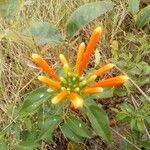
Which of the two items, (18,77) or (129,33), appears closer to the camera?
(18,77)

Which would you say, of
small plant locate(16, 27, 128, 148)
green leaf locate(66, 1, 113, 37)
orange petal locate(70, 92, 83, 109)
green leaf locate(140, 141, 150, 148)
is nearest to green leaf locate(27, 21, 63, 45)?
green leaf locate(66, 1, 113, 37)

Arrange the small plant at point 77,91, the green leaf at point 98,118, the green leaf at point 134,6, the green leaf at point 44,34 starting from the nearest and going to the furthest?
the small plant at point 77,91 < the green leaf at point 98,118 < the green leaf at point 44,34 < the green leaf at point 134,6

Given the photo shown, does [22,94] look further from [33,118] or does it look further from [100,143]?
[100,143]

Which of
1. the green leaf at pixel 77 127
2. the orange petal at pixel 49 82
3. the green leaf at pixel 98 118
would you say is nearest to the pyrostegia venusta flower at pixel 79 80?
the orange petal at pixel 49 82

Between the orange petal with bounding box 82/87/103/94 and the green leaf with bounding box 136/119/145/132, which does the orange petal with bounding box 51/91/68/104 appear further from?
the green leaf with bounding box 136/119/145/132

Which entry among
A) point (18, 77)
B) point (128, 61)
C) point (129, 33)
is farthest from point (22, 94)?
point (129, 33)

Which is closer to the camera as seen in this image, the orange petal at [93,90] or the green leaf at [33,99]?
the orange petal at [93,90]

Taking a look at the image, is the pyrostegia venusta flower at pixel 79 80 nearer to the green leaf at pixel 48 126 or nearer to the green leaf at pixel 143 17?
the green leaf at pixel 48 126
